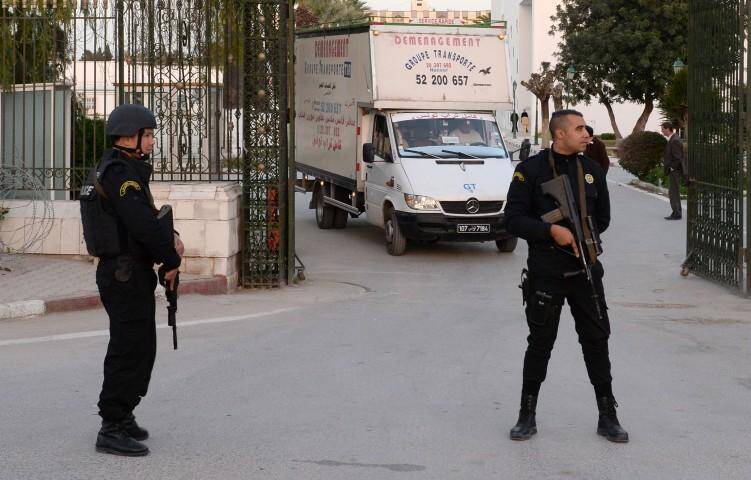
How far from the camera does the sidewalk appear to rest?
10875 mm

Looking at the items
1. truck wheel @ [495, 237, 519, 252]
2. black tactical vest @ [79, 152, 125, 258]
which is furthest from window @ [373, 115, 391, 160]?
black tactical vest @ [79, 152, 125, 258]

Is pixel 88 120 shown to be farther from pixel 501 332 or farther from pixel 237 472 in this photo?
pixel 237 472

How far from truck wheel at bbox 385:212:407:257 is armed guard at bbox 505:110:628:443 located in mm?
10165

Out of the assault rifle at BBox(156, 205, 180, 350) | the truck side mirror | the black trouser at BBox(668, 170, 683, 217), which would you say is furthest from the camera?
the black trouser at BBox(668, 170, 683, 217)

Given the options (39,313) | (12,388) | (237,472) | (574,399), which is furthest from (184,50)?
(237,472)

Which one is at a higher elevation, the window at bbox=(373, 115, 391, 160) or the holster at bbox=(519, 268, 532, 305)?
the window at bbox=(373, 115, 391, 160)

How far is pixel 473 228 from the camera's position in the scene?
16094 mm

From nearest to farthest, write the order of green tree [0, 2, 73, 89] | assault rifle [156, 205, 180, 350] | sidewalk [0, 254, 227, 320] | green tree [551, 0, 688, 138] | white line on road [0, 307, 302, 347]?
assault rifle [156, 205, 180, 350]
white line on road [0, 307, 302, 347]
sidewalk [0, 254, 227, 320]
green tree [0, 2, 73, 89]
green tree [551, 0, 688, 138]

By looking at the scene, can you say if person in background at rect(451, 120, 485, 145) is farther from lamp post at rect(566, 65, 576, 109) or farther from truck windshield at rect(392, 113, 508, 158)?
lamp post at rect(566, 65, 576, 109)

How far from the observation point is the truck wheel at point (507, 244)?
17080 millimetres

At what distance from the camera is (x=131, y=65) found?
42.1 ft

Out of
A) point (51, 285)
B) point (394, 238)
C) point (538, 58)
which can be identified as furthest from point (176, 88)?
point (538, 58)

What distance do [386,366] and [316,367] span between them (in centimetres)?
51

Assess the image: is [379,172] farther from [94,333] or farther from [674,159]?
[94,333]
